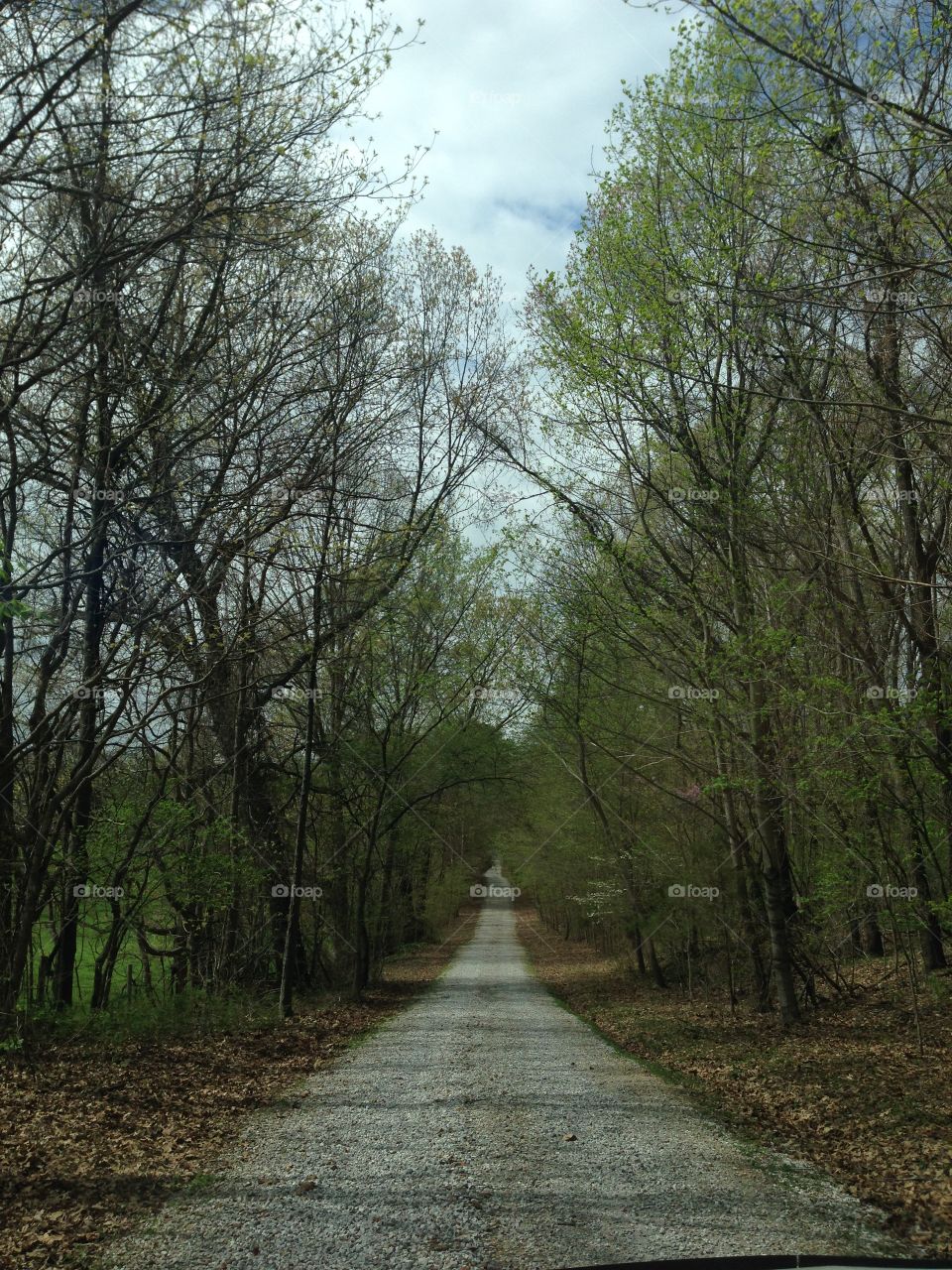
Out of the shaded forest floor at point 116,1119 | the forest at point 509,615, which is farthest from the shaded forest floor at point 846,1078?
the shaded forest floor at point 116,1119

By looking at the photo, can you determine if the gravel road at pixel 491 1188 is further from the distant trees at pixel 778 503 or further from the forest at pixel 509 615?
the distant trees at pixel 778 503

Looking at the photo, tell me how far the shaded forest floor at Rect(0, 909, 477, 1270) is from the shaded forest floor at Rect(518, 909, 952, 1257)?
4.25 m

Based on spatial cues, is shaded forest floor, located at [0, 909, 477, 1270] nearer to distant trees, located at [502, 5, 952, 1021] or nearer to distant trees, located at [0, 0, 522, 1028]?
distant trees, located at [0, 0, 522, 1028]

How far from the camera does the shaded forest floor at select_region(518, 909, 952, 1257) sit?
6117 millimetres

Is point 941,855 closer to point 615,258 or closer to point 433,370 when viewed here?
point 615,258

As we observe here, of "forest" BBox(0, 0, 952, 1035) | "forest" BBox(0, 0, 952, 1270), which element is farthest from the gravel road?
"forest" BBox(0, 0, 952, 1035)

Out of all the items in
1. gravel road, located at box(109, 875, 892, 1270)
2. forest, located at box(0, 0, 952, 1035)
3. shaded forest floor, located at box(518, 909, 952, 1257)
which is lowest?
shaded forest floor, located at box(518, 909, 952, 1257)

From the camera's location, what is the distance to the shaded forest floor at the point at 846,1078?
6.12 meters

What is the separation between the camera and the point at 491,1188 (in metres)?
5.92

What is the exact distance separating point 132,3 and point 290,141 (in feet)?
5.27

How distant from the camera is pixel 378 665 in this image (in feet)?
72.0

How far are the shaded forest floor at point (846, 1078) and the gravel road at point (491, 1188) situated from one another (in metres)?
0.37

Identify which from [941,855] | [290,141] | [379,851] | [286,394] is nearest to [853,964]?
[941,855]

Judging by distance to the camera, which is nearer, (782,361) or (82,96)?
(82,96)
